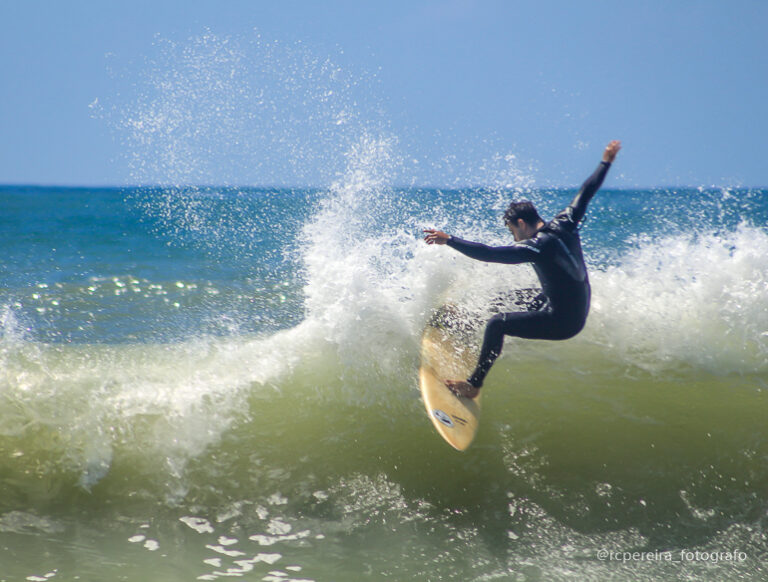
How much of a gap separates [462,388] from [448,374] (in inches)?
6.7

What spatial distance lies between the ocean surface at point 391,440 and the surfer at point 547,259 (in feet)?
2.37

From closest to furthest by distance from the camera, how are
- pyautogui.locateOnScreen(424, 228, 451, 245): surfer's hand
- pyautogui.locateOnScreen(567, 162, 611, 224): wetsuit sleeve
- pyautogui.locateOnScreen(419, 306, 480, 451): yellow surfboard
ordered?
pyautogui.locateOnScreen(424, 228, 451, 245): surfer's hand → pyautogui.locateOnScreen(567, 162, 611, 224): wetsuit sleeve → pyautogui.locateOnScreen(419, 306, 480, 451): yellow surfboard

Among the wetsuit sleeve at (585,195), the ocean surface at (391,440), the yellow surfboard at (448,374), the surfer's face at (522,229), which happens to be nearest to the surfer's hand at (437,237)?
the surfer's face at (522,229)

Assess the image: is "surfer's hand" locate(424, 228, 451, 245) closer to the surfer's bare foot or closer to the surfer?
the surfer

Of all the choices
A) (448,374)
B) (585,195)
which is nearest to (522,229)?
(585,195)

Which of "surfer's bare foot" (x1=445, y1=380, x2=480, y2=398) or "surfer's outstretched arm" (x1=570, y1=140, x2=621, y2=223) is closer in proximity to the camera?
"surfer's outstretched arm" (x1=570, y1=140, x2=621, y2=223)

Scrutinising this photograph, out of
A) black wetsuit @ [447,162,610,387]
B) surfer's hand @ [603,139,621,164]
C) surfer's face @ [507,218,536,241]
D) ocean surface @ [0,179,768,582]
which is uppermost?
surfer's hand @ [603,139,621,164]

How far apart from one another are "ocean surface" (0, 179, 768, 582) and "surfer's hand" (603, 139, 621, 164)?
1.67m

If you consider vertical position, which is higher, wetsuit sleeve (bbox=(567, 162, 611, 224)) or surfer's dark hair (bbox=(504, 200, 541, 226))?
wetsuit sleeve (bbox=(567, 162, 611, 224))

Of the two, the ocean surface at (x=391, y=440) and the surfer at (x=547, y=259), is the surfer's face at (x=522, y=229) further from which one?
the ocean surface at (x=391, y=440)

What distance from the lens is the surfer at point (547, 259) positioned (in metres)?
4.12

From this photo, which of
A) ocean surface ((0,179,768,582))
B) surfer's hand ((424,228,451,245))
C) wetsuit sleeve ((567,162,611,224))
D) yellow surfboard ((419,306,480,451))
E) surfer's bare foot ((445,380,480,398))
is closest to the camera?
ocean surface ((0,179,768,582))

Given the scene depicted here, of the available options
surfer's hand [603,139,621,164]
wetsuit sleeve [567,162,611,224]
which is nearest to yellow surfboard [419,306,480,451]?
wetsuit sleeve [567,162,611,224]

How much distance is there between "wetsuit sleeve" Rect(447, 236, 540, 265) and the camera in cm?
409
